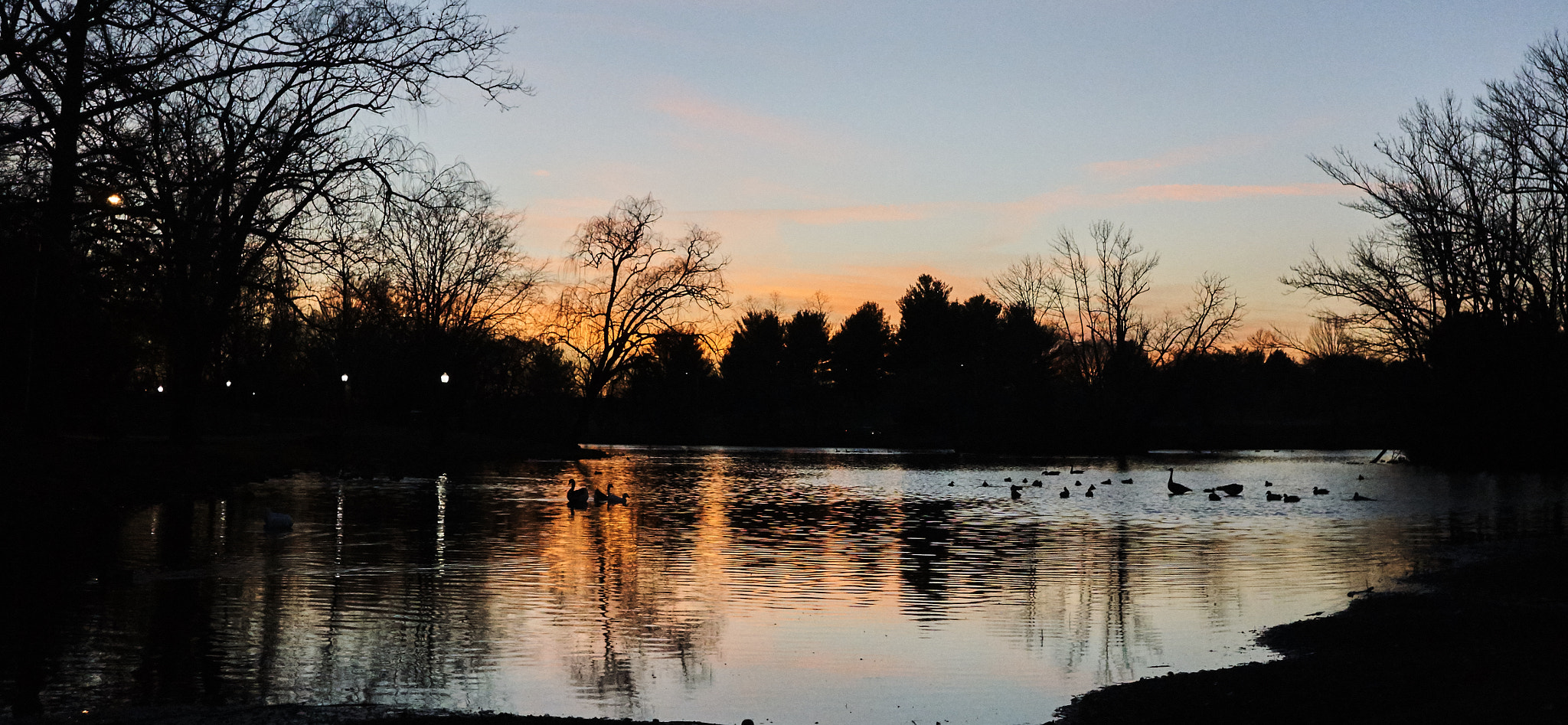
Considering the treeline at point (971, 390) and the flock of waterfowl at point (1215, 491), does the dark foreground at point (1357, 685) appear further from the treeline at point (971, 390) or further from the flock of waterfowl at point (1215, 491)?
the treeline at point (971, 390)

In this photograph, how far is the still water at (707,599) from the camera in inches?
351

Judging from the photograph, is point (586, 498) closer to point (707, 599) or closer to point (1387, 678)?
point (707, 599)

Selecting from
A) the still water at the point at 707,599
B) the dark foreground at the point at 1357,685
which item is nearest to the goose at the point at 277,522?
the still water at the point at 707,599

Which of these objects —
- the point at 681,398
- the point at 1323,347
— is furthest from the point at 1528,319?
the point at 1323,347

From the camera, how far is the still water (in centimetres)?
891

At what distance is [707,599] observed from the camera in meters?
13.4

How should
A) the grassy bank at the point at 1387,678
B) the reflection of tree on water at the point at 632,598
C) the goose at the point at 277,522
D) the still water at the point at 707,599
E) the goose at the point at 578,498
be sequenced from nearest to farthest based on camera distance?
the grassy bank at the point at 1387,678, the still water at the point at 707,599, the reflection of tree on water at the point at 632,598, the goose at the point at 277,522, the goose at the point at 578,498

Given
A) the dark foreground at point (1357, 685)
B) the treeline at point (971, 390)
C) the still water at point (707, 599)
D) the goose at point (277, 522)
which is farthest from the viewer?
the treeline at point (971, 390)

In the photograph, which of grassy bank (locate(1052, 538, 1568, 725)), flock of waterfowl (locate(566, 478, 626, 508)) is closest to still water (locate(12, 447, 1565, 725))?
flock of waterfowl (locate(566, 478, 626, 508))

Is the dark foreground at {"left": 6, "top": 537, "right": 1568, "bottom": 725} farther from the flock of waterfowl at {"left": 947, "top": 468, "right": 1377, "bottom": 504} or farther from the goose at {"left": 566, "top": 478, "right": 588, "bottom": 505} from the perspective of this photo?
the flock of waterfowl at {"left": 947, "top": 468, "right": 1377, "bottom": 504}

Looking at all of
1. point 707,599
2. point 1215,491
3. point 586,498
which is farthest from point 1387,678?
point 1215,491

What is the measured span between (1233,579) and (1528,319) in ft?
102

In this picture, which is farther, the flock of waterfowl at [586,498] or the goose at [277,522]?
the flock of waterfowl at [586,498]

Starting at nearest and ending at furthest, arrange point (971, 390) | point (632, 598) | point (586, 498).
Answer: point (632, 598), point (586, 498), point (971, 390)
